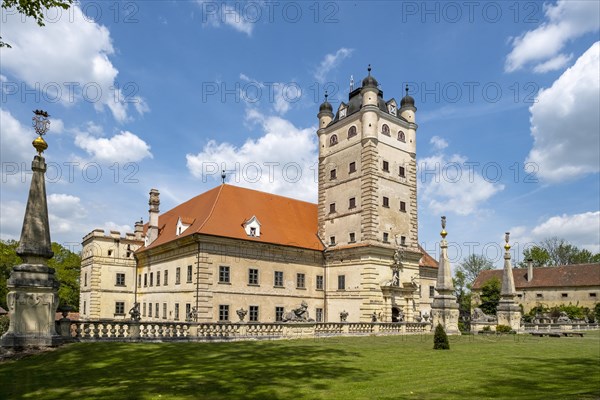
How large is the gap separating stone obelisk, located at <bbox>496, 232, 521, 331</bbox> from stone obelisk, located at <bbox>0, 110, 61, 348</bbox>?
30.6 meters

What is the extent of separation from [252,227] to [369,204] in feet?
30.5

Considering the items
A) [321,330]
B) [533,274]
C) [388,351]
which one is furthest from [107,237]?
[533,274]

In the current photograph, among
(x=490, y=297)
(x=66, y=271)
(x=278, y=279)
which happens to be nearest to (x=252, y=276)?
(x=278, y=279)

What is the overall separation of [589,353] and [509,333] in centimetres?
1390

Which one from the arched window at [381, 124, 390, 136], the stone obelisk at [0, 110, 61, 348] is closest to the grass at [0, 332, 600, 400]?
the stone obelisk at [0, 110, 61, 348]

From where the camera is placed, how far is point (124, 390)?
9844 mm

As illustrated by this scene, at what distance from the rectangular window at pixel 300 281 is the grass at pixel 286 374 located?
62.7 ft

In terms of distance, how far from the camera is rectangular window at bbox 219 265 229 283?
108 feet

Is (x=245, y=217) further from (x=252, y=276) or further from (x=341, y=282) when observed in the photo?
(x=341, y=282)

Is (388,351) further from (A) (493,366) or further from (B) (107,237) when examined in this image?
(B) (107,237)

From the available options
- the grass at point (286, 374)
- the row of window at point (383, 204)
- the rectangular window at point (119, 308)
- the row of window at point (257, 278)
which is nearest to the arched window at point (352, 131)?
the row of window at point (383, 204)

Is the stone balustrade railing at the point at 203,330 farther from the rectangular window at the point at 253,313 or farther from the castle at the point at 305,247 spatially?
the rectangular window at the point at 253,313

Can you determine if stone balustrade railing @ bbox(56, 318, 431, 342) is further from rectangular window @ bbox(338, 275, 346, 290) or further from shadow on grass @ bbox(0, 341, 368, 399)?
rectangular window @ bbox(338, 275, 346, 290)

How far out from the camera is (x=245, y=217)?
1454 inches
